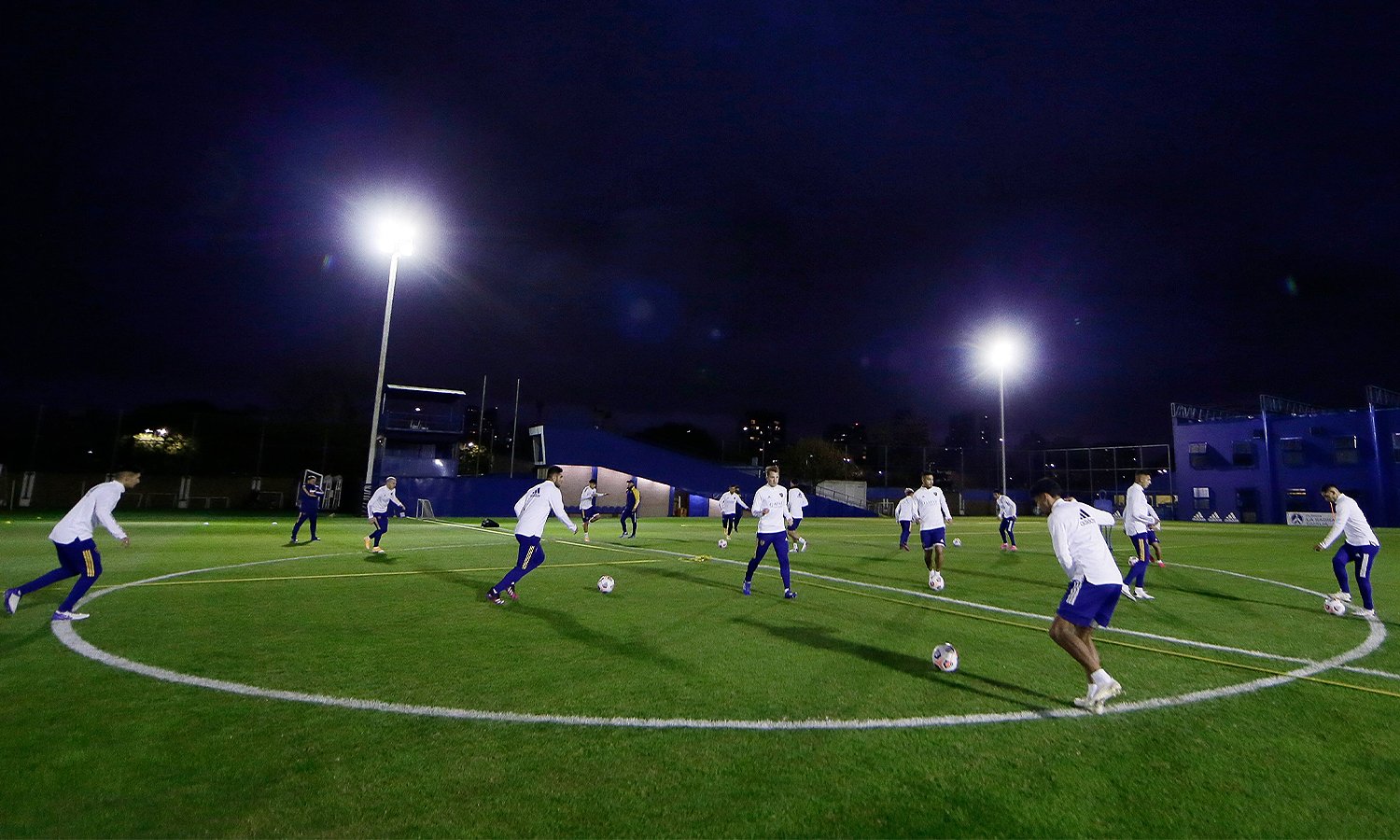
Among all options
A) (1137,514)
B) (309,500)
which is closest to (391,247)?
(309,500)

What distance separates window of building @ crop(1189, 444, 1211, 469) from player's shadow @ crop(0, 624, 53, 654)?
75.6 m

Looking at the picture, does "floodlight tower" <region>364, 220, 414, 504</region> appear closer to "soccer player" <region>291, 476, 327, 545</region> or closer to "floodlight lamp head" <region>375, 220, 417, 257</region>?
"floodlight lamp head" <region>375, 220, 417, 257</region>

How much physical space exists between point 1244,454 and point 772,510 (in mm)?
66514

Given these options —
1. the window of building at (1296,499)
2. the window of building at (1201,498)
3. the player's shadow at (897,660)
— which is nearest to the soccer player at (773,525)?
the player's shadow at (897,660)

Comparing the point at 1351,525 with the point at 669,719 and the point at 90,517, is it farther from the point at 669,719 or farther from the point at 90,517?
the point at 90,517

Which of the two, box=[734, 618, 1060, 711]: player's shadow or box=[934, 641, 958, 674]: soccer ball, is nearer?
box=[734, 618, 1060, 711]: player's shadow

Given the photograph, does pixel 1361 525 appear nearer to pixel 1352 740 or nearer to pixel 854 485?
pixel 1352 740

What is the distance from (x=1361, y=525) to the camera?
9.98 meters

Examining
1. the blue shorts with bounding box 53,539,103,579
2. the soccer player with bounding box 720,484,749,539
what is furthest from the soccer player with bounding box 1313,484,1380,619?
the blue shorts with bounding box 53,539,103,579

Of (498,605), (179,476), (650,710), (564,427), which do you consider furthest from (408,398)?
(650,710)

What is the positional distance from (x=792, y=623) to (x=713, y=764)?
4.69m

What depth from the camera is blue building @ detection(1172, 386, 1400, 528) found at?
50094 mm

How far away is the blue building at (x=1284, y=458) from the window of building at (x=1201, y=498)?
2.9 inches

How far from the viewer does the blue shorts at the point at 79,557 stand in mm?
8148
